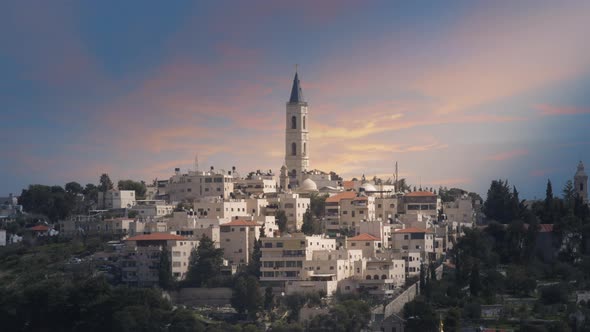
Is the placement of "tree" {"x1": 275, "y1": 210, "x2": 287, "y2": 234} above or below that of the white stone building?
below

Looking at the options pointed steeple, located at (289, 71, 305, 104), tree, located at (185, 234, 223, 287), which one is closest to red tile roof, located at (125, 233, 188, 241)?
tree, located at (185, 234, 223, 287)

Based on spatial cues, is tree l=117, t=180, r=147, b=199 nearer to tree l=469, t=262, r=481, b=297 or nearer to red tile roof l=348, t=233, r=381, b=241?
red tile roof l=348, t=233, r=381, b=241

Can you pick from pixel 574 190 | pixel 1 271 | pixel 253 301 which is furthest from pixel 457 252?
pixel 1 271

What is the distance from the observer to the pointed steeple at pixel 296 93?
206 feet

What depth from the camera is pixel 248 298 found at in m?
45.9

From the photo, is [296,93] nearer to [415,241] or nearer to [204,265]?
[415,241]

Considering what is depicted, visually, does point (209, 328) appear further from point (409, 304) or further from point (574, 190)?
point (574, 190)

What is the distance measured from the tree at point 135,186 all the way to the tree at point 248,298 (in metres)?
15.3

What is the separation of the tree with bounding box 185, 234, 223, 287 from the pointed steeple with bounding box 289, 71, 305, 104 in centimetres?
1484

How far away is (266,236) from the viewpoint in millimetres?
50375

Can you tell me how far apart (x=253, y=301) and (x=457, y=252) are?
7.94 m

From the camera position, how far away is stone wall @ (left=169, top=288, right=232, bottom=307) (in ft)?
156

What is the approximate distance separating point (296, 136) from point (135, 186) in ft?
23.0

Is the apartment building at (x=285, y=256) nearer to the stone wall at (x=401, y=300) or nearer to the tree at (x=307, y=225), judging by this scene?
the tree at (x=307, y=225)
